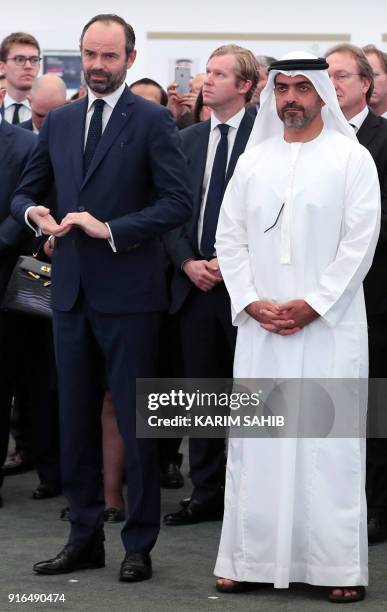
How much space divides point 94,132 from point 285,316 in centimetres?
102

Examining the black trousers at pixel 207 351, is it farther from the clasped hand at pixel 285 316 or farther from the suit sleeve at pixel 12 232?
the clasped hand at pixel 285 316

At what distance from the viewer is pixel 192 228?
246 inches

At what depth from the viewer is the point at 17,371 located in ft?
22.6

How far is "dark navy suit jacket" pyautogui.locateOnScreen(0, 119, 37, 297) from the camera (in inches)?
249

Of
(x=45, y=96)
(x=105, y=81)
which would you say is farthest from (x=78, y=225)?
(x=45, y=96)

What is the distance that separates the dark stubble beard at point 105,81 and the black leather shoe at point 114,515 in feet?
6.83

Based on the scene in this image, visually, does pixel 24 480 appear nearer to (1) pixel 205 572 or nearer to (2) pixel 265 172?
(1) pixel 205 572

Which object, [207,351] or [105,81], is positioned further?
[207,351]

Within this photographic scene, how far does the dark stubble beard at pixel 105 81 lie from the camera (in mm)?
5117

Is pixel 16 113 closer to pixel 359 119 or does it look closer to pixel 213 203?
pixel 213 203

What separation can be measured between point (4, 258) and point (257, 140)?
174 cm

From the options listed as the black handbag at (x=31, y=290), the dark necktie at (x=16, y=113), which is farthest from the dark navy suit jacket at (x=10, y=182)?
the dark necktie at (x=16, y=113)

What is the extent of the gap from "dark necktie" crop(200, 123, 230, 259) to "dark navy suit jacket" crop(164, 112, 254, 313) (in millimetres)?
34

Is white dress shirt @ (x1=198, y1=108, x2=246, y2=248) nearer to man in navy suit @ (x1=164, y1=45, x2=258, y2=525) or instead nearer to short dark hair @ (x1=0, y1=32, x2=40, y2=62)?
man in navy suit @ (x1=164, y1=45, x2=258, y2=525)
